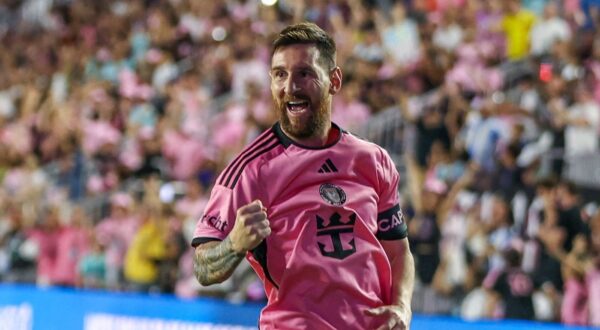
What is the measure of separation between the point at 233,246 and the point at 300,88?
72cm

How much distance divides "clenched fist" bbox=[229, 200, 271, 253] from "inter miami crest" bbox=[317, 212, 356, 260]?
40 cm

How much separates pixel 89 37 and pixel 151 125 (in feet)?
14.6

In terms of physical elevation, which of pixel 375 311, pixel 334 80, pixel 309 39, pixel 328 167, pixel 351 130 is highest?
pixel 351 130

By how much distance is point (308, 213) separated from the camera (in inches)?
181

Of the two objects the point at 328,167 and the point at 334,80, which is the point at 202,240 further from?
the point at 334,80

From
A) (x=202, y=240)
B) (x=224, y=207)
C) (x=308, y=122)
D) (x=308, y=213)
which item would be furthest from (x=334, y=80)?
(x=202, y=240)

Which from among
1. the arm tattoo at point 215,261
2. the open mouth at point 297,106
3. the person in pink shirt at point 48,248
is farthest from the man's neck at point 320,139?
the person in pink shirt at point 48,248

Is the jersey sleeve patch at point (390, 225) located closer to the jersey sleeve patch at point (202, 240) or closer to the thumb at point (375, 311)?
the thumb at point (375, 311)

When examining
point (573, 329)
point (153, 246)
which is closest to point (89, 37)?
point (153, 246)

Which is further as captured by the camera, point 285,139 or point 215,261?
point 285,139

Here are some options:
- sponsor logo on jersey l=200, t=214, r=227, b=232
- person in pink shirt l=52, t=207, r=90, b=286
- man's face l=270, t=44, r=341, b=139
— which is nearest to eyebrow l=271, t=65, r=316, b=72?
man's face l=270, t=44, r=341, b=139

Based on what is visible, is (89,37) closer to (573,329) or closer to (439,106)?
(439,106)

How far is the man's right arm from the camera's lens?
13.7 feet

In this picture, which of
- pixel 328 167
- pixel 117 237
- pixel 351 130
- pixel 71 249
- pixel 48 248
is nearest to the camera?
pixel 328 167
